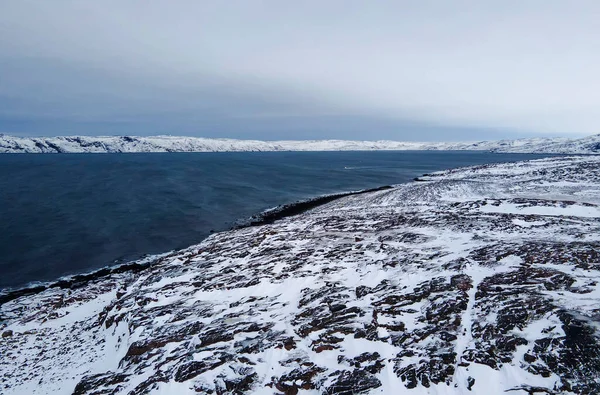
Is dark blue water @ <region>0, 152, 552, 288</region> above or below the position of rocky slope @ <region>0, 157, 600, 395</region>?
below

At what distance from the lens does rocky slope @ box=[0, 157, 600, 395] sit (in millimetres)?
7961

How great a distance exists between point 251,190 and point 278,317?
5305 centimetres

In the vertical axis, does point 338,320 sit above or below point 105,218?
above

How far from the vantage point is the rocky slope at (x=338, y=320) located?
313 inches

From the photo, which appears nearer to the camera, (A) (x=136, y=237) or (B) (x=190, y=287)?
(B) (x=190, y=287)

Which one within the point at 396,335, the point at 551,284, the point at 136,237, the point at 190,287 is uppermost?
the point at 551,284

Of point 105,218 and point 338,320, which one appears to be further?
point 105,218

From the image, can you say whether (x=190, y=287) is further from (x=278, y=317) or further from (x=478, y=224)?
(x=478, y=224)

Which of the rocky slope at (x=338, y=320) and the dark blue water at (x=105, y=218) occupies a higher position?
the rocky slope at (x=338, y=320)

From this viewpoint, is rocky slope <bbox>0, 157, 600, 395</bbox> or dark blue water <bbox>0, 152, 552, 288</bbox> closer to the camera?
rocky slope <bbox>0, 157, 600, 395</bbox>

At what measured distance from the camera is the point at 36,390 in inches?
411

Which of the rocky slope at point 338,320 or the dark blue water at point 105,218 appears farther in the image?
the dark blue water at point 105,218

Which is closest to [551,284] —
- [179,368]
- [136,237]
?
[179,368]

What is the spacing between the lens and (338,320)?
35.4ft
